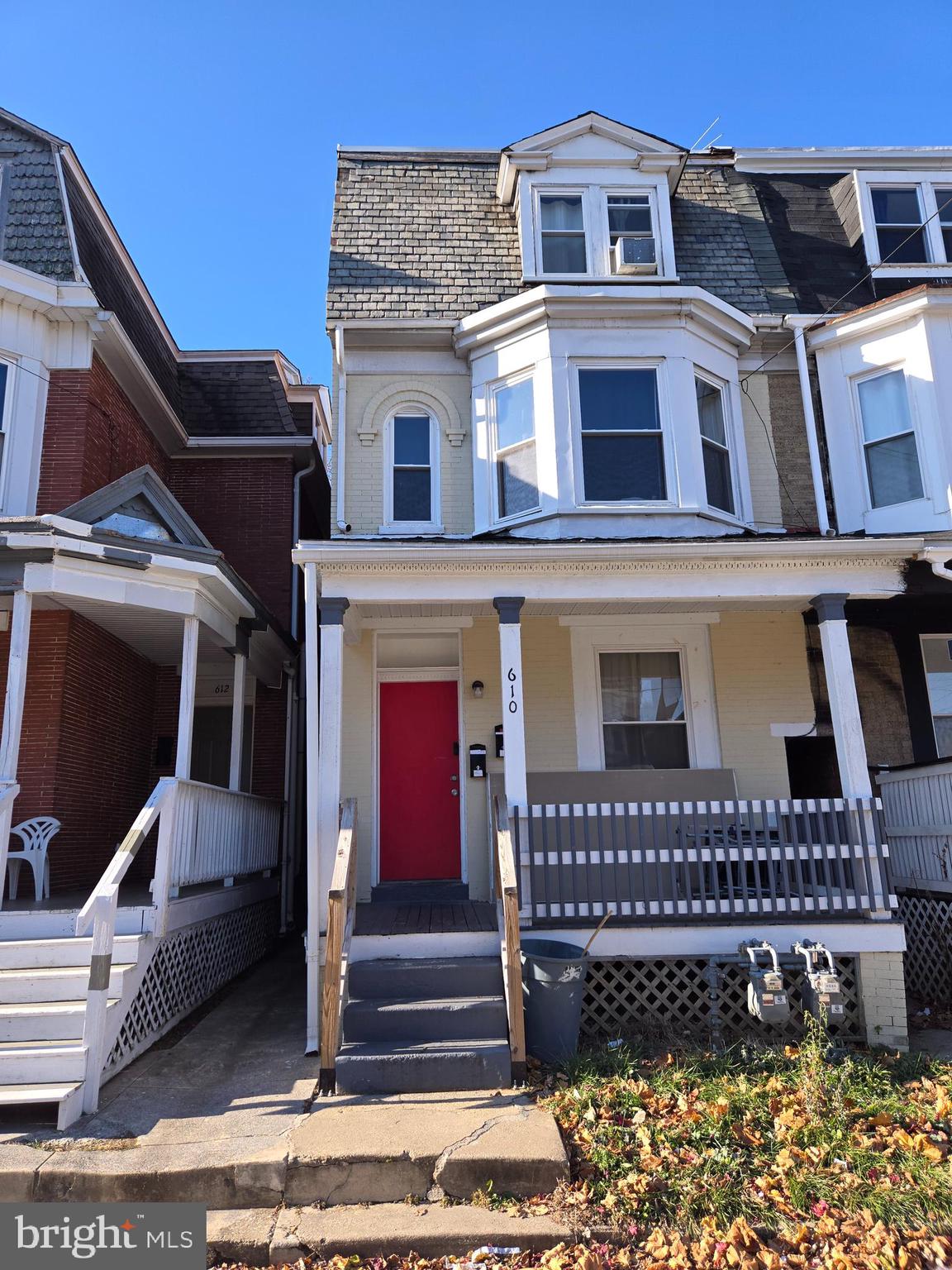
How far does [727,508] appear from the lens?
10.4 m

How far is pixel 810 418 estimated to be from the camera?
10.4 meters

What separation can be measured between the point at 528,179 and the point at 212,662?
7.32 m

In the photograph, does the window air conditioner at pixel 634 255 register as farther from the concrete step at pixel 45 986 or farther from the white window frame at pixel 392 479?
the concrete step at pixel 45 986

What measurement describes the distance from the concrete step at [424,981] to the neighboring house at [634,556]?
0.09ft

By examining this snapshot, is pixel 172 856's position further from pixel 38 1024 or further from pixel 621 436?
pixel 621 436

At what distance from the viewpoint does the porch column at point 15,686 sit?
303 inches

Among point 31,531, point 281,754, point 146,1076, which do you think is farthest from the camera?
point 281,754

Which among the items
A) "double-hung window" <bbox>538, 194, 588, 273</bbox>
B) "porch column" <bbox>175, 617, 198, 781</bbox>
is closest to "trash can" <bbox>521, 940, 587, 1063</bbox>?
"porch column" <bbox>175, 617, 198, 781</bbox>

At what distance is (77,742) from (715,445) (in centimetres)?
779

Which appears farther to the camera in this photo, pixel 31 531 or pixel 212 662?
pixel 212 662

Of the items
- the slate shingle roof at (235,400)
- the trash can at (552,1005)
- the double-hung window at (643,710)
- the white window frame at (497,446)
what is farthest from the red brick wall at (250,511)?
the trash can at (552,1005)

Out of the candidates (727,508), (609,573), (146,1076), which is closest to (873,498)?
(727,508)

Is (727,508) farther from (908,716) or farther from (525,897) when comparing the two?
(525,897)

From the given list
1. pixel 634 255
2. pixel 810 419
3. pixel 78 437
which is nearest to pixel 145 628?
pixel 78 437
